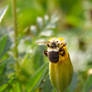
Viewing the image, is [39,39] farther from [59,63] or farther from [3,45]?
[59,63]

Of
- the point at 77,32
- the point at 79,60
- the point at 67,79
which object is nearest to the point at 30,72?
the point at 67,79

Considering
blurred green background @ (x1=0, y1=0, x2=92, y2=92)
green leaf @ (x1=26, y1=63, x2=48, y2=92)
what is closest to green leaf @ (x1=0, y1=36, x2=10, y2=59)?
blurred green background @ (x1=0, y1=0, x2=92, y2=92)

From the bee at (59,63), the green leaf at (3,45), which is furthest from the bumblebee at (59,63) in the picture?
the green leaf at (3,45)

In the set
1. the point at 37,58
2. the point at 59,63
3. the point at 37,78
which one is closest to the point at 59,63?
the point at 59,63

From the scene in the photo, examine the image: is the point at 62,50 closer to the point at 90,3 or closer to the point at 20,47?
the point at 20,47

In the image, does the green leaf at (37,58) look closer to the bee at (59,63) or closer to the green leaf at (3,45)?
the green leaf at (3,45)
